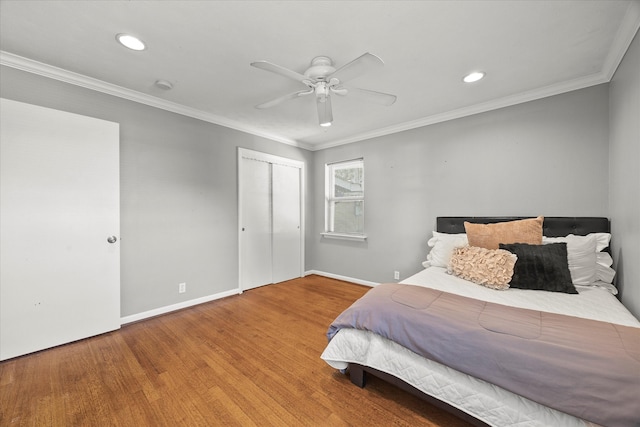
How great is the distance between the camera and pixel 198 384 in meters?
1.69

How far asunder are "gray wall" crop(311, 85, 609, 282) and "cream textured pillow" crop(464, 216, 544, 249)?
0.51 meters

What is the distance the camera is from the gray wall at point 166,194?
2393 mm

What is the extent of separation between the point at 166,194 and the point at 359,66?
253cm

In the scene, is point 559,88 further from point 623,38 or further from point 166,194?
point 166,194

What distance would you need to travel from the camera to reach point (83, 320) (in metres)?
2.25

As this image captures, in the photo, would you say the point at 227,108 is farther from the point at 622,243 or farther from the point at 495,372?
the point at 622,243

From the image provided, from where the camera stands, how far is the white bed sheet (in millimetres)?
1126

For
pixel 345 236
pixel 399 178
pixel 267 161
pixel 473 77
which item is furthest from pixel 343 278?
pixel 473 77

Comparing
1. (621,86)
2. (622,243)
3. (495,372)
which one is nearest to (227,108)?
(495,372)

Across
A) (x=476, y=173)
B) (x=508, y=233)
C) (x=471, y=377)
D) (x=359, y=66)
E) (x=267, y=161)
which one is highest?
(x=359, y=66)

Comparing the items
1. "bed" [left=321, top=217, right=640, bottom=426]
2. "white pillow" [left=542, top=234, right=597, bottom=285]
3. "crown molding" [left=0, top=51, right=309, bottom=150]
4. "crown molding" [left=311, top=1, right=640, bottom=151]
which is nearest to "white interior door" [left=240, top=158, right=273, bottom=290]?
"crown molding" [left=0, top=51, right=309, bottom=150]

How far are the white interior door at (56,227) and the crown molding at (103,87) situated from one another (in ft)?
1.16

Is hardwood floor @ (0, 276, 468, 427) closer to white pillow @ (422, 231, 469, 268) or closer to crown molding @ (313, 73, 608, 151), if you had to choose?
white pillow @ (422, 231, 469, 268)

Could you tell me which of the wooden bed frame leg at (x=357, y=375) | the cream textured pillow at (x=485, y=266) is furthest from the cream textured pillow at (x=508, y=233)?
the wooden bed frame leg at (x=357, y=375)
